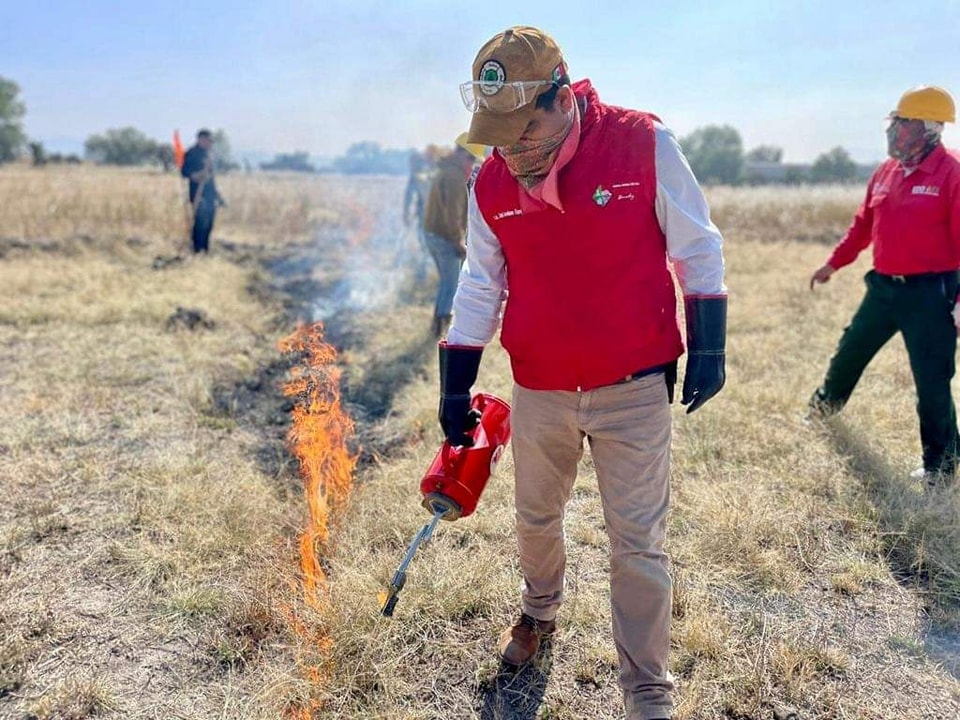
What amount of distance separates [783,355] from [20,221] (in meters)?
13.0

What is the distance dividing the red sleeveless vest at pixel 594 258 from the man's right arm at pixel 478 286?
0.06 m

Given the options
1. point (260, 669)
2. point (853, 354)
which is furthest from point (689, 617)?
point (853, 354)

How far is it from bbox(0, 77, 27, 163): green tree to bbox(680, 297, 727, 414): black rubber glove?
5471 centimetres

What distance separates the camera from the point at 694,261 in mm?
2053

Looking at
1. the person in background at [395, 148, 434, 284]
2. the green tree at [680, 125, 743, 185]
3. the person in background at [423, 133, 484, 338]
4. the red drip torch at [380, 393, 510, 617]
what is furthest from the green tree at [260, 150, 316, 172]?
the red drip torch at [380, 393, 510, 617]

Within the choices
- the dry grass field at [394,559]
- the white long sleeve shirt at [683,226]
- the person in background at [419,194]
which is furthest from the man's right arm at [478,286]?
the person in background at [419,194]

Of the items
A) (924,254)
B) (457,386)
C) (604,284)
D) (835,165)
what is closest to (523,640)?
(457,386)

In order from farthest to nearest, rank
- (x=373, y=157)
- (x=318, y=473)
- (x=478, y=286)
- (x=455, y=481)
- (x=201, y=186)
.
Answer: (x=373, y=157) → (x=201, y=186) → (x=318, y=473) → (x=455, y=481) → (x=478, y=286)

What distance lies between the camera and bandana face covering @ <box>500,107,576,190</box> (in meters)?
2.01

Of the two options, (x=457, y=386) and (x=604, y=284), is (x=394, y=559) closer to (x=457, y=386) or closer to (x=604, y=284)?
(x=457, y=386)

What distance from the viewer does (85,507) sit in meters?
3.76

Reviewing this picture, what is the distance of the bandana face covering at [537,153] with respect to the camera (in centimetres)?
201

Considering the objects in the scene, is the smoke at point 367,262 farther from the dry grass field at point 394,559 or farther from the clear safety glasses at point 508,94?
the clear safety glasses at point 508,94

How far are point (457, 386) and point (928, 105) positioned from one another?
10.1 feet
